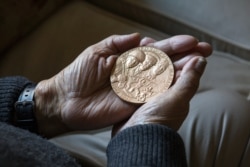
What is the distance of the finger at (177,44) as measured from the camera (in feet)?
2.42

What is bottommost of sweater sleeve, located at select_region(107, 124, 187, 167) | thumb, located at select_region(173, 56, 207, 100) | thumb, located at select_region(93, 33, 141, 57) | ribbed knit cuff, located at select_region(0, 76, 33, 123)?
sweater sleeve, located at select_region(107, 124, 187, 167)

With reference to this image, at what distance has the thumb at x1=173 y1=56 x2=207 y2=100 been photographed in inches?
27.4

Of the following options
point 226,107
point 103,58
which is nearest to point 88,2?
point 103,58

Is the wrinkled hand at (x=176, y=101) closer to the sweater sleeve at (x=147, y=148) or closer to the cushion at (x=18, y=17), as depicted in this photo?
the sweater sleeve at (x=147, y=148)

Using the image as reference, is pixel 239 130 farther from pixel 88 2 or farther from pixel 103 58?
pixel 88 2

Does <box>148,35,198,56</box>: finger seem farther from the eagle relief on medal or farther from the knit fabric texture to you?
the knit fabric texture

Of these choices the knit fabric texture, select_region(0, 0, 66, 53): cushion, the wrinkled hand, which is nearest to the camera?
the knit fabric texture

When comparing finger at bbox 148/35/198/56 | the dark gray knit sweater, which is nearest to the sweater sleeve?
the dark gray knit sweater

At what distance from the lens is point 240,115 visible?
2.68 ft

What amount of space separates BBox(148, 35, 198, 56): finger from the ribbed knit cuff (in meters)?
0.24

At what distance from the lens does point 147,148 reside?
0.63 m

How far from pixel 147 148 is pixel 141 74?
0.59ft

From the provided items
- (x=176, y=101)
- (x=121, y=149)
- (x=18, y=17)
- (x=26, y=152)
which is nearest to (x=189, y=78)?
(x=176, y=101)

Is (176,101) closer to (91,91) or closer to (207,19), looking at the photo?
(91,91)
